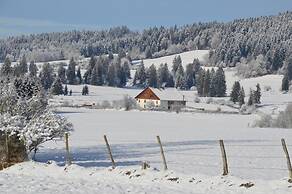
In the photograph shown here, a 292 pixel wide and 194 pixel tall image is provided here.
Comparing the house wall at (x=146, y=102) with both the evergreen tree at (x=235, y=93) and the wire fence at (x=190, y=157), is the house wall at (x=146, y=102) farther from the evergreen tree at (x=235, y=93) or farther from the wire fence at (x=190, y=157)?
the wire fence at (x=190, y=157)

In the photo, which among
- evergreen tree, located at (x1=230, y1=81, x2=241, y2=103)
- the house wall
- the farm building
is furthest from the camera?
evergreen tree, located at (x1=230, y1=81, x2=241, y2=103)

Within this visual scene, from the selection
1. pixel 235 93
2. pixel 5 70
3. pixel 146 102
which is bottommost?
pixel 146 102

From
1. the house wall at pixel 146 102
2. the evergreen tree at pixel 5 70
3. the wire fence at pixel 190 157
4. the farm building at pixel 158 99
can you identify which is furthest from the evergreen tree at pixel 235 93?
the wire fence at pixel 190 157

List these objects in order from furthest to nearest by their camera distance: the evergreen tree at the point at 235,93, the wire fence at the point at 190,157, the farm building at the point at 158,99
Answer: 1. the evergreen tree at the point at 235,93
2. the farm building at the point at 158,99
3. the wire fence at the point at 190,157

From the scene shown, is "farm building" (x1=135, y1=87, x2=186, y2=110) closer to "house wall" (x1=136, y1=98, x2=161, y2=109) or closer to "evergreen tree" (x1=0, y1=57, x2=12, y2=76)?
"house wall" (x1=136, y1=98, x2=161, y2=109)

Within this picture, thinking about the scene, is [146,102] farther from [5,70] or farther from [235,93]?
[5,70]

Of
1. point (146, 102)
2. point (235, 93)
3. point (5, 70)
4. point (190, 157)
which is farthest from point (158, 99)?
point (190, 157)

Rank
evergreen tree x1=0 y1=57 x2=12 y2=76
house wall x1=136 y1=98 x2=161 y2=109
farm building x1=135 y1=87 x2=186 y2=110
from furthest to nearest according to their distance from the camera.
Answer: farm building x1=135 y1=87 x2=186 y2=110 → house wall x1=136 y1=98 x2=161 y2=109 → evergreen tree x1=0 y1=57 x2=12 y2=76

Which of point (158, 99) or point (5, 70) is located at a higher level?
point (5, 70)

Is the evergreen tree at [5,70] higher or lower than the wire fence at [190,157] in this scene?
higher

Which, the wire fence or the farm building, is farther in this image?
the farm building

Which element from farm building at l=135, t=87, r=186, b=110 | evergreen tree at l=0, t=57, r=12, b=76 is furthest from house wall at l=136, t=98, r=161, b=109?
evergreen tree at l=0, t=57, r=12, b=76

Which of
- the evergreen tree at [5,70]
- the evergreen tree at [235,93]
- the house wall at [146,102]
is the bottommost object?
the house wall at [146,102]

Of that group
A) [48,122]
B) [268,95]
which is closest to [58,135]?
[48,122]
